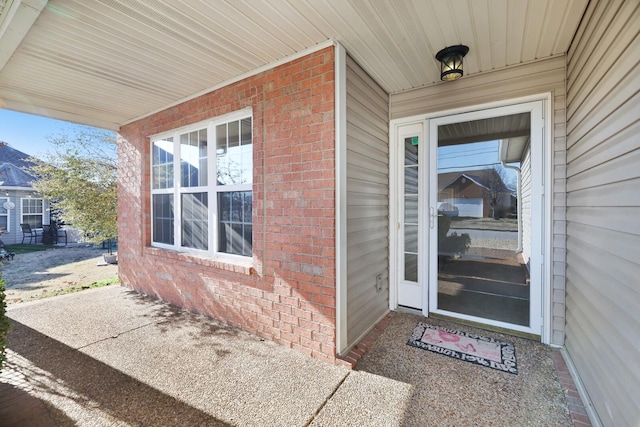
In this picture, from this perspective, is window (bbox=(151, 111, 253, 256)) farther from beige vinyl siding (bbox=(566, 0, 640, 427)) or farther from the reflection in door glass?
beige vinyl siding (bbox=(566, 0, 640, 427))

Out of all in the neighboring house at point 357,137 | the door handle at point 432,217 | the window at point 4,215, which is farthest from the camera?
the window at point 4,215

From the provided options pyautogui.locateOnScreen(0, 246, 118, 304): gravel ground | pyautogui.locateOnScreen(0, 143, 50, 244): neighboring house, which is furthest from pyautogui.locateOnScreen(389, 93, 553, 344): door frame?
pyautogui.locateOnScreen(0, 143, 50, 244): neighboring house

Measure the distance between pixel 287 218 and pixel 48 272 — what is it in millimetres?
7352

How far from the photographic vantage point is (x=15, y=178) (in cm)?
1219

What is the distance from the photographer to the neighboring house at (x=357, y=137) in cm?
165

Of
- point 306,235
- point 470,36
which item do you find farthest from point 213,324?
point 470,36

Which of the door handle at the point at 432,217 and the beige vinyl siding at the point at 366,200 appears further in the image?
the door handle at the point at 432,217

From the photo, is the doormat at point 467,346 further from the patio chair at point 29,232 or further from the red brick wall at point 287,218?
the patio chair at point 29,232

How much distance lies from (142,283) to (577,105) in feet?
19.0

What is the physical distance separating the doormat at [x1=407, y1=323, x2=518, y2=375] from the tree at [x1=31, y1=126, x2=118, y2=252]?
26.5 ft

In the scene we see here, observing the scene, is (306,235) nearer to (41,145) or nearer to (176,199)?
(176,199)

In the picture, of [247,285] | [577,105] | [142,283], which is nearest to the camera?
[577,105]

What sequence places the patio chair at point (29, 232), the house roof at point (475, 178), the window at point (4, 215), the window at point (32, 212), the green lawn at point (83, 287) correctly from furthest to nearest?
the window at point (32, 212) → the patio chair at point (29, 232) → the window at point (4, 215) → the green lawn at point (83, 287) → the house roof at point (475, 178)

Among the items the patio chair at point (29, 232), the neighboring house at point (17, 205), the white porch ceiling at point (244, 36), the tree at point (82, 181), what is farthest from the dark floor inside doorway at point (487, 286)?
the patio chair at point (29, 232)
